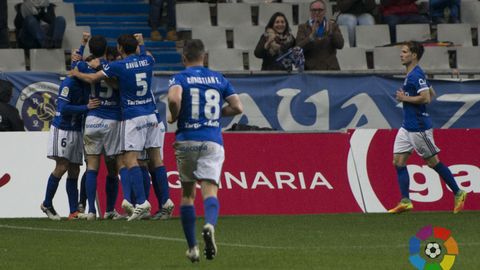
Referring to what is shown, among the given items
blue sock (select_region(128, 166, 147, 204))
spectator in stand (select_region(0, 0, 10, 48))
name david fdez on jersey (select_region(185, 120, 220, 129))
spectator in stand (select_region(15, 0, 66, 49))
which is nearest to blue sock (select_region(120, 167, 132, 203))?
blue sock (select_region(128, 166, 147, 204))

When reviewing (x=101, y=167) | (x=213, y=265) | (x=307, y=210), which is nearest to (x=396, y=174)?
(x=307, y=210)

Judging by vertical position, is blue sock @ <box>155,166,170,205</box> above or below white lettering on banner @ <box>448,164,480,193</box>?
above

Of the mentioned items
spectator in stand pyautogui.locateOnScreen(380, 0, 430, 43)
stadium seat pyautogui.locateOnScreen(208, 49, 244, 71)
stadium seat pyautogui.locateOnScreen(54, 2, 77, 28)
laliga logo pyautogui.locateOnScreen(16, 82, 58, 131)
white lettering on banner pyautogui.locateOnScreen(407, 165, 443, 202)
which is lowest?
white lettering on banner pyautogui.locateOnScreen(407, 165, 443, 202)

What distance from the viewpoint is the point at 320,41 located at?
837 inches

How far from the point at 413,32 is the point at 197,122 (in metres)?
12.9

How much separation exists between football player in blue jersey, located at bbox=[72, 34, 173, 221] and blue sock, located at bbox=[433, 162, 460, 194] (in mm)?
3770

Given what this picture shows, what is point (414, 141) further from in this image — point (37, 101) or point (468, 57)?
point (468, 57)

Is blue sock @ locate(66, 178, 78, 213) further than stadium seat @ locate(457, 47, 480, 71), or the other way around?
stadium seat @ locate(457, 47, 480, 71)

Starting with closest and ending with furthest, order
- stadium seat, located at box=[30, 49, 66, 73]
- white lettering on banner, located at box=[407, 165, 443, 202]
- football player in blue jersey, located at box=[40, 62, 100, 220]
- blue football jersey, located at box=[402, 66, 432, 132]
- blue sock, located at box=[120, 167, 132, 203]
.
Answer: blue sock, located at box=[120, 167, 132, 203] < football player in blue jersey, located at box=[40, 62, 100, 220] < blue football jersey, located at box=[402, 66, 432, 132] < white lettering on banner, located at box=[407, 165, 443, 202] < stadium seat, located at box=[30, 49, 66, 73]

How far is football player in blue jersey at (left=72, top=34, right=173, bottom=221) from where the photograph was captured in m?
15.8

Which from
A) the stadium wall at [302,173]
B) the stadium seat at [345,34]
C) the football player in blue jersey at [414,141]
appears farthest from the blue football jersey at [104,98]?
the stadium seat at [345,34]

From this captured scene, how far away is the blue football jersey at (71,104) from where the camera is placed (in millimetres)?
16328

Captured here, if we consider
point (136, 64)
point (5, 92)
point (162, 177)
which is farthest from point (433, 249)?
point (5, 92)

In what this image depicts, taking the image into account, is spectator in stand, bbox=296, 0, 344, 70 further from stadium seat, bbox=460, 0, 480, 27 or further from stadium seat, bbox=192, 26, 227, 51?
stadium seat, bbox=460, 0, 480, 27
